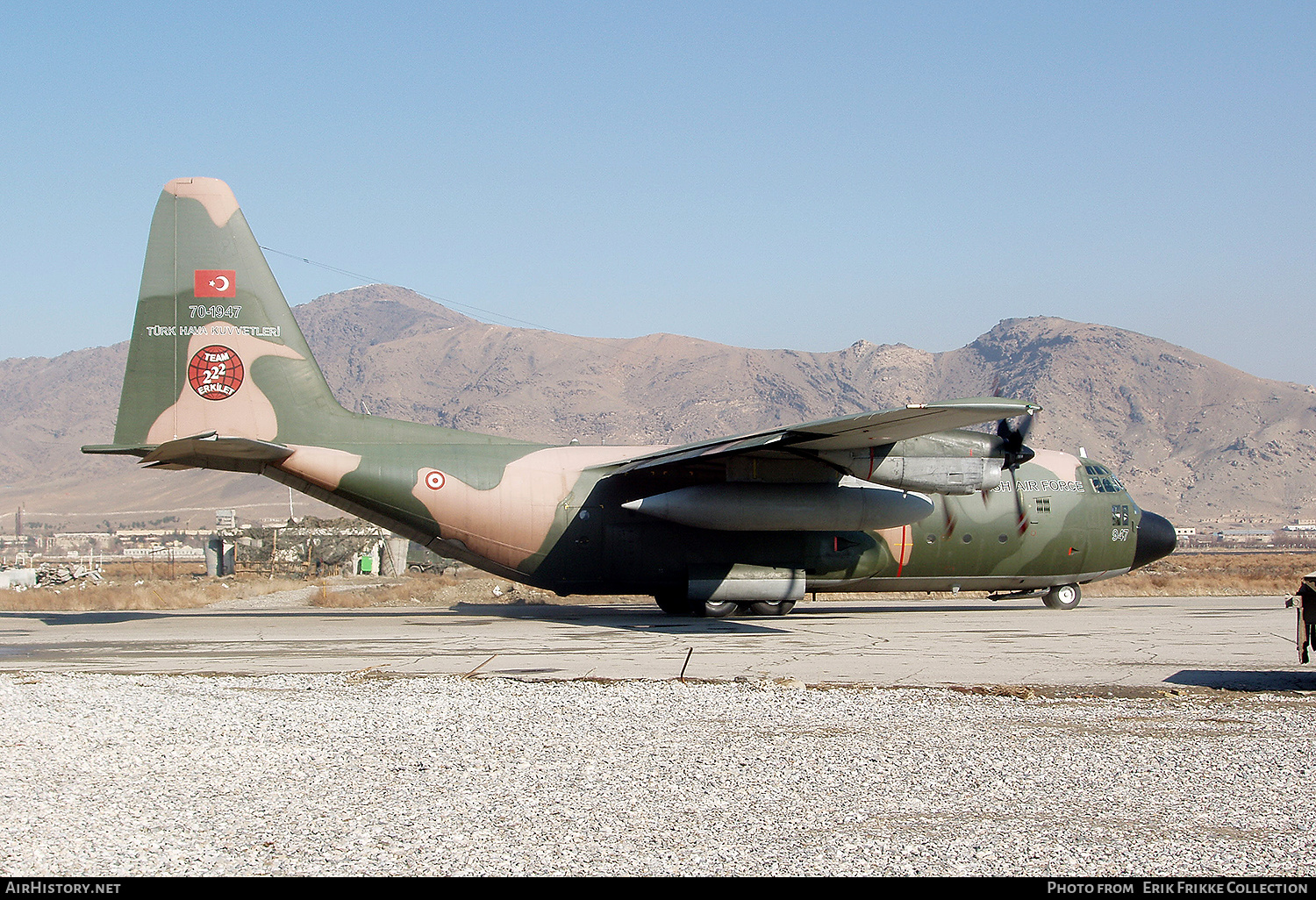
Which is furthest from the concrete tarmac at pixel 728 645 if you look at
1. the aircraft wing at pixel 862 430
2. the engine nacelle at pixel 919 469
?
the aircraft wing at pixel 862 430

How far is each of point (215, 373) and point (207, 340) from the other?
0.64 m

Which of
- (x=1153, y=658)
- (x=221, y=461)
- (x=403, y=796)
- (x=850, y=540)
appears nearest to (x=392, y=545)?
(x=221, y=461)

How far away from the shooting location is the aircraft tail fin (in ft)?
65.6

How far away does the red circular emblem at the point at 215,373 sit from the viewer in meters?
20.2

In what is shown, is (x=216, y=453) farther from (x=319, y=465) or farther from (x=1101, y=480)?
(x=1101, y=480)

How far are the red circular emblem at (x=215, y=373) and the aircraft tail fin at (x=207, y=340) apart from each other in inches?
0.7

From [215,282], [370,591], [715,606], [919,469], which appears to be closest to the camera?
[919,469]

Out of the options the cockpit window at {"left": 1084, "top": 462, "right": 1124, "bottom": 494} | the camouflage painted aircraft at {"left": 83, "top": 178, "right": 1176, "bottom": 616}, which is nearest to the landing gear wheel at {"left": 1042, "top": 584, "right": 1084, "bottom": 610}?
the cockpit window at {"left": 1084, "top": 462, "right": 1124, "bottom": 494}

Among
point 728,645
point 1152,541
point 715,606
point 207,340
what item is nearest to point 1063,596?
point 1152,541

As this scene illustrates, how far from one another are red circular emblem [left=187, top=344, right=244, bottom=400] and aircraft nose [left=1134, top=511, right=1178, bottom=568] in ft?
64.0

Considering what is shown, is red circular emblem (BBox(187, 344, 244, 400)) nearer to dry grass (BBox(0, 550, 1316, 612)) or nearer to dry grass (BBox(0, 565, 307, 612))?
dry grass (BBox(0, 550, 1316, 612))

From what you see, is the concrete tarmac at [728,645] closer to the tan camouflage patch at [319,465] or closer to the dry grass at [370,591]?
the tan camouflage patch at [319,465]

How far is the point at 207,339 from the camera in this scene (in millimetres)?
20234
